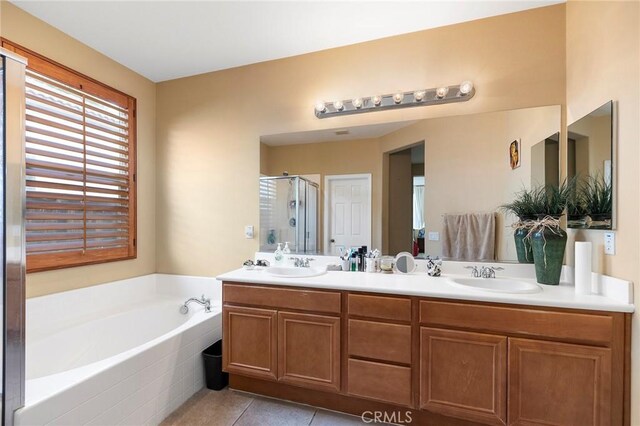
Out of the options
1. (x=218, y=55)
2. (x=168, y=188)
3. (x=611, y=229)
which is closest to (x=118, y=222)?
(x=168, y=188)

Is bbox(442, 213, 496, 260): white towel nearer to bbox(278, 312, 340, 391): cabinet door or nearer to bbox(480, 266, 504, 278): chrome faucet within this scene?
bbox(480, 266, 504, 278): chrome faucet

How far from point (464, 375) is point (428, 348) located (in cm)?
22

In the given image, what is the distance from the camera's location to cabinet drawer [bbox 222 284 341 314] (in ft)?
6.40

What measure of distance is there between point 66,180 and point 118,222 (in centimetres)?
60

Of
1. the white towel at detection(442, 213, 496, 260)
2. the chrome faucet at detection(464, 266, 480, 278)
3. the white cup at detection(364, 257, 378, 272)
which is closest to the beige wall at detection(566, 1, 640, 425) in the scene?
the white towel at detection(442, 213, 496, 260)

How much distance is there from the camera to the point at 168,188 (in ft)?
10.5

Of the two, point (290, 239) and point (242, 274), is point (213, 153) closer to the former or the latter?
point (290, 239)

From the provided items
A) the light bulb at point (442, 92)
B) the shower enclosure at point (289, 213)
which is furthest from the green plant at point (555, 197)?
the shower enclosure at point (289, 213)

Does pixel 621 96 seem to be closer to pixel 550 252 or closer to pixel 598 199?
pixel 598 199

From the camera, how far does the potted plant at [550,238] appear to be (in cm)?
189

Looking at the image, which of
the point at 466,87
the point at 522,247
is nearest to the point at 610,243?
the point at 522,247

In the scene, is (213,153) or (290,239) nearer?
(290,239)

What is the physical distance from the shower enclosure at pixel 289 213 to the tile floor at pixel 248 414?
116 cm

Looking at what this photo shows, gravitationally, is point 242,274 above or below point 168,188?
below
